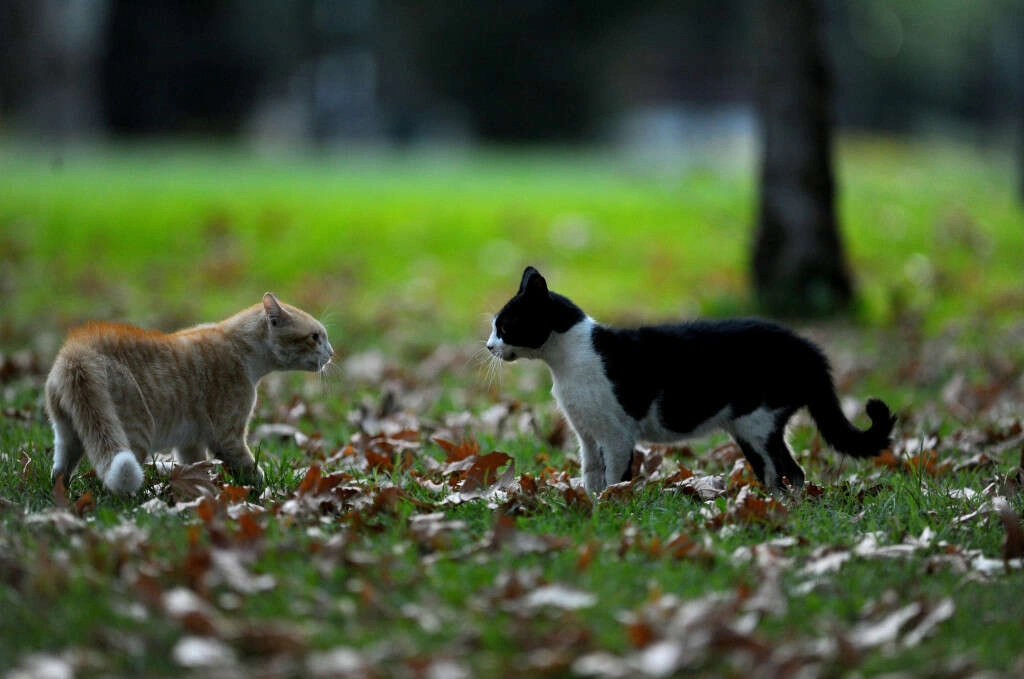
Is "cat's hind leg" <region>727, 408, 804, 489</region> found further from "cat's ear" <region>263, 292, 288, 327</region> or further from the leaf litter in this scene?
"cat's ear" <region>263, 292, 288, 327</region>

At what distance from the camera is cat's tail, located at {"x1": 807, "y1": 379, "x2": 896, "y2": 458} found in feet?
18.7

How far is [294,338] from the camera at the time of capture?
229 inches

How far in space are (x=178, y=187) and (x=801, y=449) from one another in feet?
48.4

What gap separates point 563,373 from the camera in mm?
5645

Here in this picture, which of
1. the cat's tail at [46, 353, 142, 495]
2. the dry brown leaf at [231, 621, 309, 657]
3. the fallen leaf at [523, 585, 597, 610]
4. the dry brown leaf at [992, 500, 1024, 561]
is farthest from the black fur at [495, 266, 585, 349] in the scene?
the dry brown leaf at [231, 621, 309, 657]

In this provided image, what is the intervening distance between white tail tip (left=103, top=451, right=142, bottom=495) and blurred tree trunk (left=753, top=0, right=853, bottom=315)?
752 cm

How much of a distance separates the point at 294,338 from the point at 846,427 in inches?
102

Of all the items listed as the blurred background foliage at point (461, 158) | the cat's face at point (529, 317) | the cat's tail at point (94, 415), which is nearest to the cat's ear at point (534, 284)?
the cat's face at point (529, 317)

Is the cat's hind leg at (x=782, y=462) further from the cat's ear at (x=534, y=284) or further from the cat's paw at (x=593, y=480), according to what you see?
the cat's ear at (x=534, y=284)

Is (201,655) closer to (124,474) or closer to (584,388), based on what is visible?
(124,474)

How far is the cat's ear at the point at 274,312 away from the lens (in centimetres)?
572

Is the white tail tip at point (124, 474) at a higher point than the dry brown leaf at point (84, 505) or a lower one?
higher

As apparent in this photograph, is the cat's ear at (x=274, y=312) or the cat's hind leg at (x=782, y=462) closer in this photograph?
the cat's hind leg at (x=782, y=462)

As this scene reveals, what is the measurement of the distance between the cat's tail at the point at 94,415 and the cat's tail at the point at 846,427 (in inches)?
118
